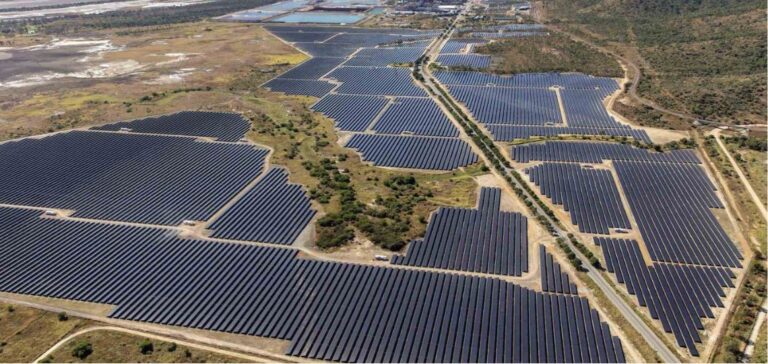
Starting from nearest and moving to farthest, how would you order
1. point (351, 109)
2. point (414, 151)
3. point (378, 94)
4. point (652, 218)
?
point (652, 218), point (414, 151), point (351, 109), point (378, 94)

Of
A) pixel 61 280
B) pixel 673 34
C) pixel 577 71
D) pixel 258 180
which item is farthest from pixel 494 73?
pixel 61 280

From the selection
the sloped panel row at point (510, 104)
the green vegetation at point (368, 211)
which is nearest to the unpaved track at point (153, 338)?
the green vegetation at point (368, 211)

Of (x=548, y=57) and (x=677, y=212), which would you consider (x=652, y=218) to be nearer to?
(x=677, y=212)

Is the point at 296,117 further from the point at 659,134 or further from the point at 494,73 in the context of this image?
the point at 659,134

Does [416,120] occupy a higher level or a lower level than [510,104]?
lower

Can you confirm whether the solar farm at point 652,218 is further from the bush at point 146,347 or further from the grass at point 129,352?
the bush at point 146,347

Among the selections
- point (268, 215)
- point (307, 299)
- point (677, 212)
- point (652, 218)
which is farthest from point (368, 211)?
point (677, 212)
